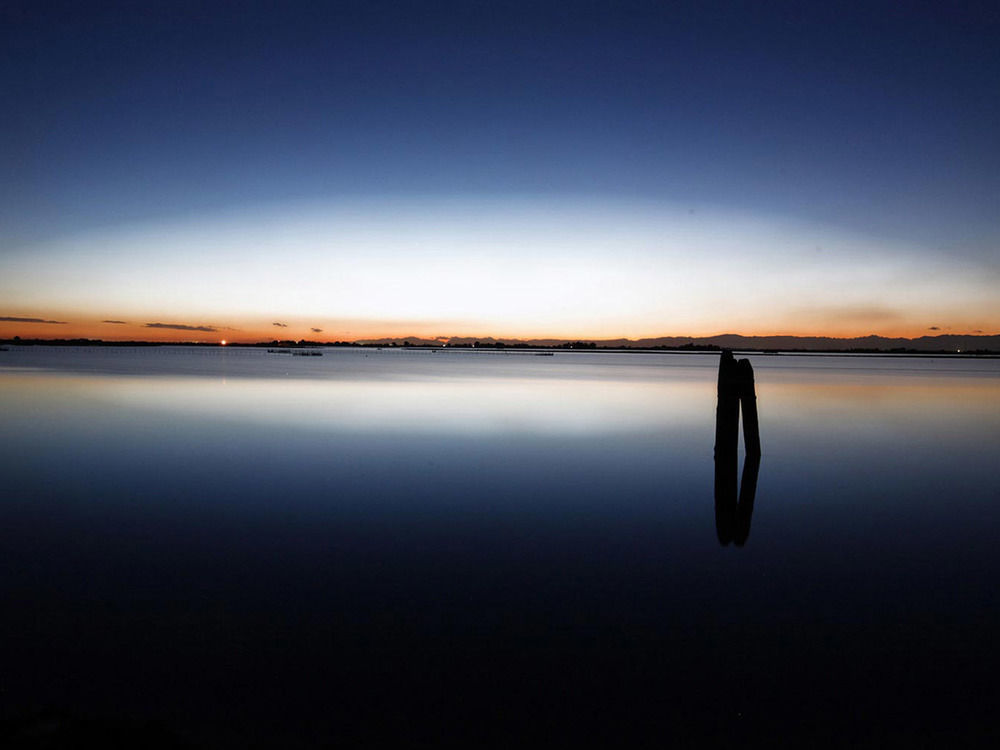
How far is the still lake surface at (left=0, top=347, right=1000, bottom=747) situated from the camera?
551 cm

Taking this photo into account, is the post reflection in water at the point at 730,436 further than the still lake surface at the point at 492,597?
Yes

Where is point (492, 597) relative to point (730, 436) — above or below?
below

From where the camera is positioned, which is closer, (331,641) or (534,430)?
(331,641)

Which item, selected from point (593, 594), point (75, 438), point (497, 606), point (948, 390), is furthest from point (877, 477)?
point (948, 390)

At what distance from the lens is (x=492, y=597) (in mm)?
8172

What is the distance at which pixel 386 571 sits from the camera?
29.9 feet

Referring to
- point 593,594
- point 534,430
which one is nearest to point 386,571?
point 593,594

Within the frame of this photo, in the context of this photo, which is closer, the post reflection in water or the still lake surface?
the still lake surface

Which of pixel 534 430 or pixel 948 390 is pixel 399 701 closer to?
pixel 534 430

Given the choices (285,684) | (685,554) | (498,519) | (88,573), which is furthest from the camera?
(498,519)

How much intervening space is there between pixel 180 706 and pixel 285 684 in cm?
85

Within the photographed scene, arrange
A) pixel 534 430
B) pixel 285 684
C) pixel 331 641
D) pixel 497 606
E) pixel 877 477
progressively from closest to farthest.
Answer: pixel 285 684 → pixel 331 641 → pixel 497 606 → pixel 877 477 → pixel 534 430

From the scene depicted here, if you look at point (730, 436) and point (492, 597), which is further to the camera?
point (730, 436)

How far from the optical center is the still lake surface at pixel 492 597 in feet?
18.1
